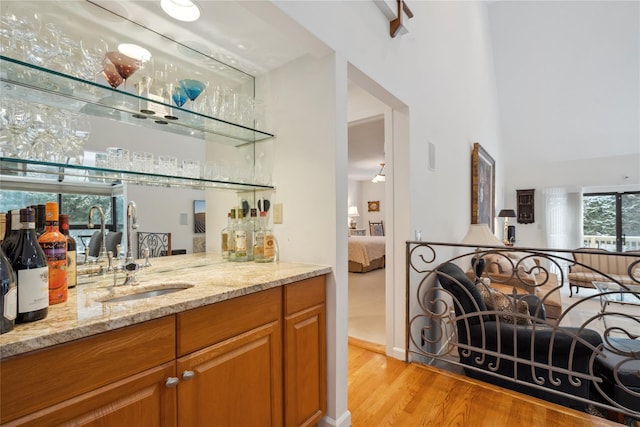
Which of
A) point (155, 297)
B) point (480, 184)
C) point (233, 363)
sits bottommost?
point (233, 363)

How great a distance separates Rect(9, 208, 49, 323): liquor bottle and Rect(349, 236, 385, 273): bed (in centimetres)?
521

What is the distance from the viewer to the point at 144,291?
4.01 ft

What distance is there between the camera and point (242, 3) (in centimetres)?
123

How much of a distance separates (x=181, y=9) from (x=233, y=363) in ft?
5.29

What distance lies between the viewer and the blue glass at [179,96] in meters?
1.61

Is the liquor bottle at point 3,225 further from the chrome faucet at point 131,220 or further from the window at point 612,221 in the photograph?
the window at point 612,221

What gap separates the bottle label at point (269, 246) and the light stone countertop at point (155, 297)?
0.28 feet

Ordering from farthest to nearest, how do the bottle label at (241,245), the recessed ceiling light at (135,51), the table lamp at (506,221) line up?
the table lamp at (506,221) → the bottle label at (241,245) → the recessed ceiling light at (135,51)

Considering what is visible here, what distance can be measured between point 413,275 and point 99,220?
2175 mm

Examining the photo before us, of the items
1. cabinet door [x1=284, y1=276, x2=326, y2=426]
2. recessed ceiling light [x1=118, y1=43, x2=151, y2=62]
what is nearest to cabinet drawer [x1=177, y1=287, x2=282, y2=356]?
cabinet door [x1=284, y1=276, x2=326, y2=426]

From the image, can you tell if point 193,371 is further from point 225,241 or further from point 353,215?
point 353,215

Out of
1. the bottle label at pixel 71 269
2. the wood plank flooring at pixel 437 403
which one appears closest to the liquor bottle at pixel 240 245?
the bottle label at pixel 71 269

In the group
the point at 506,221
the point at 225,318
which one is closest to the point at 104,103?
the point at 225,318

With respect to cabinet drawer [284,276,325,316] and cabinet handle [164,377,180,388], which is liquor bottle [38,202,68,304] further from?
cabinet drawer [284,276,325,316]
